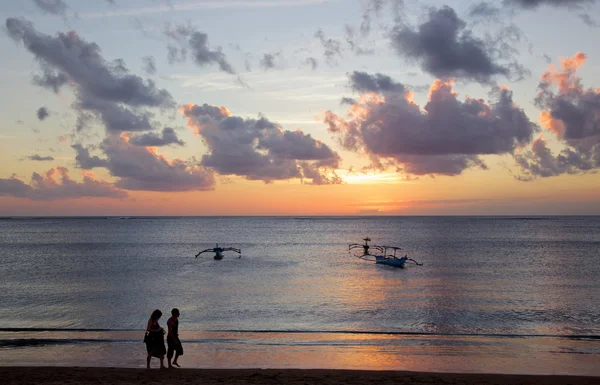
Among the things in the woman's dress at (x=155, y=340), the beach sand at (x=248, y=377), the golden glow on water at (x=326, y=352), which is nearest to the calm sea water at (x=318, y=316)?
the golden glow on water at (x=326, y=352)

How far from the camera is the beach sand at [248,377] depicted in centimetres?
1700

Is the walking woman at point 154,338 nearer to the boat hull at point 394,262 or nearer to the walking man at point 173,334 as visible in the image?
the walking man at point 173,334

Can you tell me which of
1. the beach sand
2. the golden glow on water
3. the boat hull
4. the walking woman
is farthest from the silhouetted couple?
the boat hull

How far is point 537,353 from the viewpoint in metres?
22.6

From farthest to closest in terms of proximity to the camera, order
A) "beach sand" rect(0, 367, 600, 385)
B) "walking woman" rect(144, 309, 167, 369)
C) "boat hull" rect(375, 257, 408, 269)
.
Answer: "boat hull" rect(375, 257, 408, 269) → "walking woman" rect(144, 309, 167, 369) → "beach sand" rect(0, 367, 600, 385)

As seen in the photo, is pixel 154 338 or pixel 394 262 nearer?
pixel 154 338

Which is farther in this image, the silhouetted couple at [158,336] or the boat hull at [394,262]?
the boat hull at [394,262]

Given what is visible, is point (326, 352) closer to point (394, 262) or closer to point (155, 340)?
point (155, 340)

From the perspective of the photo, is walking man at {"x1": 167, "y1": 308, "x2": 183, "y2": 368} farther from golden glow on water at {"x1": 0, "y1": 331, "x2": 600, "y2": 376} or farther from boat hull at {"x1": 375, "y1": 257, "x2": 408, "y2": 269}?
boat hull at {"x1": 375, "y1": 257, "x2": 408, "y2": 269}

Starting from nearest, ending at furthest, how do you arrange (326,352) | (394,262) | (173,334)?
(173,334), (326,352), (394,262)

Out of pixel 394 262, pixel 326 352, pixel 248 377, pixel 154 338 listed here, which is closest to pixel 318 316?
pixel 326 352

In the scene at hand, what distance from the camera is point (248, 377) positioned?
57.5 ft

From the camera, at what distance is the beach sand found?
17000 millimetres

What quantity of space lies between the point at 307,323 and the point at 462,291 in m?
18.7
